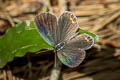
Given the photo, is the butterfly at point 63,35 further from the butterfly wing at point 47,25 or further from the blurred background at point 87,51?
the blurred background at point 87,51

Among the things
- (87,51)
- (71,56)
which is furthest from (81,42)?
(87,51)

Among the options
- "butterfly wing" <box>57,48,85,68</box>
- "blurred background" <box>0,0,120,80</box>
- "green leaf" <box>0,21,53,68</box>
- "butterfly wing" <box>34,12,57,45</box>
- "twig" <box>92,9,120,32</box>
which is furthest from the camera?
"twig" <box>92,9,120,32</box>

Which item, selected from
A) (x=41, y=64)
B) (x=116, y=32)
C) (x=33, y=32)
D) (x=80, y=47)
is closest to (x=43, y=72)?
(x=41, y=64)

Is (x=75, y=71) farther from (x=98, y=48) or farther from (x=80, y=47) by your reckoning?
(x=80, y=47)

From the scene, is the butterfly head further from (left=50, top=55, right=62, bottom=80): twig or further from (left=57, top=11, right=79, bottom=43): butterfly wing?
(left=50, top=55, right=62, bottom=80): twig

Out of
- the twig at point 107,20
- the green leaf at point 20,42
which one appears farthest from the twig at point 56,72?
the twig at point 107,20

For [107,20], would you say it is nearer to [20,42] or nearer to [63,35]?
[63,35]

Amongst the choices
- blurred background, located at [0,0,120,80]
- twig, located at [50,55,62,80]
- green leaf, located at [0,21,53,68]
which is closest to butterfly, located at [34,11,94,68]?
green leaf, located at [0,21,53,68]

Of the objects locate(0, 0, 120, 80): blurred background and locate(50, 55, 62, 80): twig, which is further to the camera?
locate(0, 0, 120, 80): blurred background
